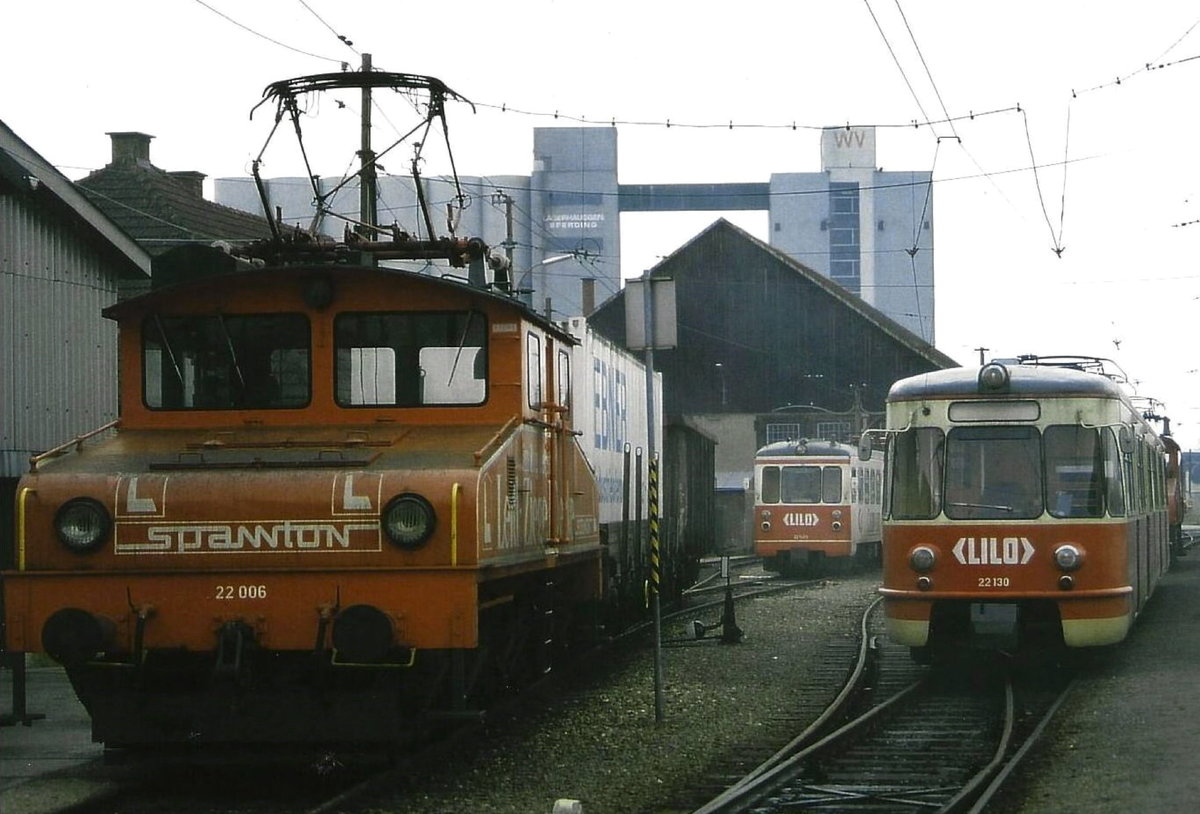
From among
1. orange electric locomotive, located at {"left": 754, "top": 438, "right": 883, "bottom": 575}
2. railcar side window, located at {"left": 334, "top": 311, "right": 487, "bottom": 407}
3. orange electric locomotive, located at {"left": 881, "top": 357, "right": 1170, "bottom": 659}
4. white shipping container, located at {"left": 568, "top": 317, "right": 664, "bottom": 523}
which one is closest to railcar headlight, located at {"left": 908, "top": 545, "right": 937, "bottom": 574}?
orange electric locomotive, located at {"left": 881, "top": 357, "right": 1170, "bottom": 659}

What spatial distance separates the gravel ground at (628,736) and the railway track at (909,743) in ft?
1.58

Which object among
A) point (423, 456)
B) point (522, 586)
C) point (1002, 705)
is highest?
point (423, 456)

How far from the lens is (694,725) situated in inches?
501

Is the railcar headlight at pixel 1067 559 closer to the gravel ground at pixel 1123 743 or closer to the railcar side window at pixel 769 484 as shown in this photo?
the gravel ground at pixel 1123 743

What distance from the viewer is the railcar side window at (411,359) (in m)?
10.8

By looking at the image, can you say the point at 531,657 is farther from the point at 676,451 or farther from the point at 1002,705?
the point at 676,451

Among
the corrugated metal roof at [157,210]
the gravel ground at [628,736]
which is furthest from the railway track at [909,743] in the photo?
the corrugated metal roof at [157,210]

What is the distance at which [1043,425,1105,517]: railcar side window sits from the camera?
1465 centimetres

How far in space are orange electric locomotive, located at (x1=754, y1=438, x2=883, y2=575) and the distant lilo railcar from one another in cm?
2474

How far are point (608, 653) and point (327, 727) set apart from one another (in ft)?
28.1

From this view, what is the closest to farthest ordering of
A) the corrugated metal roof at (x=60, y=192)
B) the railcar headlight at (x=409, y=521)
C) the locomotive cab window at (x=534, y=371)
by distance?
the railcar headlight at (x=409, y=521), the locomotive cab window at (x=534, y=371), the corrugated metal roof at (x=60, y=192)

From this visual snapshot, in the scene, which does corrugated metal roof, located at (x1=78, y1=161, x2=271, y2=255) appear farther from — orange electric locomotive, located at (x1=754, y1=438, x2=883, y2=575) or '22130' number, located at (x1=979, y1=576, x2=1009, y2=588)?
'22130' number, located at (x1=979, y1=576, x2=1009, y2=588)

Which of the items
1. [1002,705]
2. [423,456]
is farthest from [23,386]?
[1002,705]

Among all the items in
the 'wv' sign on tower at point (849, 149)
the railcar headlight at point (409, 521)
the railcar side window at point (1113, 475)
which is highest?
the 'wv' sign on tower at point (849, 149)
